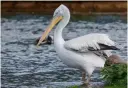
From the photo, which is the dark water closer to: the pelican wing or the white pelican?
the white pelican

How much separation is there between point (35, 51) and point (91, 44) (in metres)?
9.81

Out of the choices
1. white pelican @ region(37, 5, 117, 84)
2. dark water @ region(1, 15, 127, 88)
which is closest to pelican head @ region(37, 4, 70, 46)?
white pelican @ region(37, 5, 117, 84)

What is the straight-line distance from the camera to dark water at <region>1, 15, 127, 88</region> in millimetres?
12884

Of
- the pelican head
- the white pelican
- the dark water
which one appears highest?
the pelican head

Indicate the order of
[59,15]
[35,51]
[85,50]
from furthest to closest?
[35,51], [59,15], [85,50]

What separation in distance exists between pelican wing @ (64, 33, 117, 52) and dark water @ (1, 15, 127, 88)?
2.01 metres

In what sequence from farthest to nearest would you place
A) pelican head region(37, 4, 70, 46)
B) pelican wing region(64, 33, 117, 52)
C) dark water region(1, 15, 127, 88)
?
dark water region(1, 15, 127, 88) → pelican head region(37, 4, 70, 46) → pelican wing region(64, 33, 117, 52)

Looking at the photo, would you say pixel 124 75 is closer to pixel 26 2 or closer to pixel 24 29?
pixel 24 29

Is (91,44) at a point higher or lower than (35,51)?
higher

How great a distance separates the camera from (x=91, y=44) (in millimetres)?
9594

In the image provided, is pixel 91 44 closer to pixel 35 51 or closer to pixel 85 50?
pixel 85 50

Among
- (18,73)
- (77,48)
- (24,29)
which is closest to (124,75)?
(77,48)

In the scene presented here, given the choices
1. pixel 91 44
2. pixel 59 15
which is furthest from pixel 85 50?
pixel 59 15

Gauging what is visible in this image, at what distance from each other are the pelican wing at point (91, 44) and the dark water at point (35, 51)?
6.59 ft
